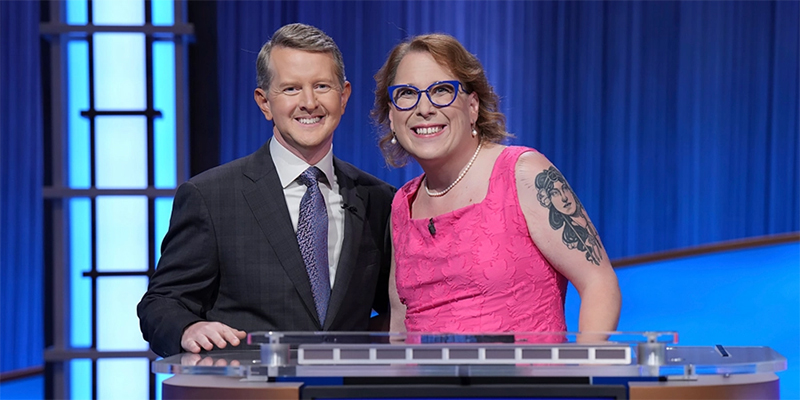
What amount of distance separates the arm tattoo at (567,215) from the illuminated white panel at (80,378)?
7.38ft

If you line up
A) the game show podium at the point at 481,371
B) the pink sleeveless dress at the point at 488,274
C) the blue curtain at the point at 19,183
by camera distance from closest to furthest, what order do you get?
the game show podium at the point at 481,371 → the pink sleeveless dress at the point at 488,274 → the blue curtain at the point at 19,183

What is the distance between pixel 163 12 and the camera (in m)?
3.30

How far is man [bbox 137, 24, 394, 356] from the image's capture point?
194 cm

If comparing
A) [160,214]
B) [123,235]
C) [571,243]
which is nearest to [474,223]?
[571,243]

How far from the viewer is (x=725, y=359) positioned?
3.98 feet

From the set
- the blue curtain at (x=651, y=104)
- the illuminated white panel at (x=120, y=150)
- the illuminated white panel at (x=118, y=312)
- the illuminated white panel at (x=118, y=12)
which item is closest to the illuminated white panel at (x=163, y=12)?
the illuminated white panel at (x=118, y=12)

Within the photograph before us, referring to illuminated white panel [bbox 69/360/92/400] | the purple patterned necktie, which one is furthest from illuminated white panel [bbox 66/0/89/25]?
the purple patterned necktie

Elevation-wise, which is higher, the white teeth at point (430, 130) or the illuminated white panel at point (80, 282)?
the white teeth at point (430, 130)

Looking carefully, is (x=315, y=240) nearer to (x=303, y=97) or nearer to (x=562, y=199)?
(x=303, y=97)

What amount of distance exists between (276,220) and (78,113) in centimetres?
163

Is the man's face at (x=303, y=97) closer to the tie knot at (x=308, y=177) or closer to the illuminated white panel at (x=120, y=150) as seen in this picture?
the tie knot at (x=308, y=177)

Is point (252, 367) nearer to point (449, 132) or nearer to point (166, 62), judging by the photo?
point (449, 132)

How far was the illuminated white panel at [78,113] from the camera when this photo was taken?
10.5ft

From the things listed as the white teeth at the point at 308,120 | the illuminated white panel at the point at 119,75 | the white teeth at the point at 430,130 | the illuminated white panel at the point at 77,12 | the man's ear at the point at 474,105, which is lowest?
the white teeth at the point at 430,130
